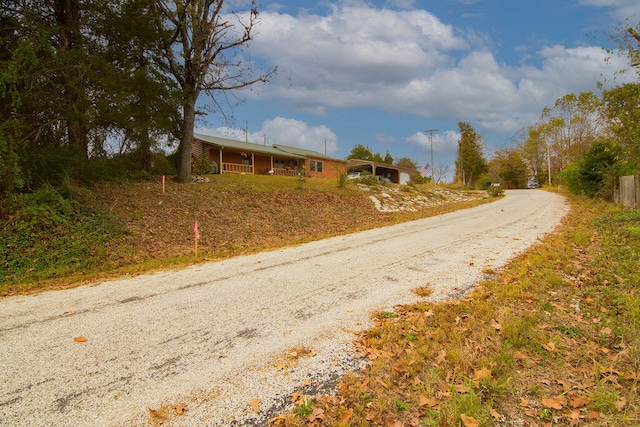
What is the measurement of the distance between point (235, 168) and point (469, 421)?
26488mm

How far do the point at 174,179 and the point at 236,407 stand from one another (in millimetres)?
15545

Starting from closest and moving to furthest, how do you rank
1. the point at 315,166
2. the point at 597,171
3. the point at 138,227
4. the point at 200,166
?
the point at 138,227, the point at 597,171, the point at 200,166, the point at 315,166

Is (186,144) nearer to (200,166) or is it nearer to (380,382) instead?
(200,166)

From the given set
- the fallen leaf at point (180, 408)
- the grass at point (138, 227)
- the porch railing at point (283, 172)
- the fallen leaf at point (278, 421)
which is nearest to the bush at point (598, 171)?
the grass at point (138, 227)

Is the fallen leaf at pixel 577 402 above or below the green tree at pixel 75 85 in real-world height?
below

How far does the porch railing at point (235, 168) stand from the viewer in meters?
26.2

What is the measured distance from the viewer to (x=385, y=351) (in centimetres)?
330

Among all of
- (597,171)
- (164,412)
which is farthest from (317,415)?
(597,171)

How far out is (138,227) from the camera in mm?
9836

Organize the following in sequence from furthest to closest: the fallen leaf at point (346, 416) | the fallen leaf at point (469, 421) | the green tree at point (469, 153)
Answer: the green tree at point (469, 153), the fallen leaf at point (346, 416), the fallen leaf at point (469, 421)

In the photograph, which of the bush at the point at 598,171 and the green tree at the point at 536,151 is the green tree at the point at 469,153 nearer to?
the green tree at the point at 536,151

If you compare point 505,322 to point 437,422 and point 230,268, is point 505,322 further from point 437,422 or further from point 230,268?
point 230,268

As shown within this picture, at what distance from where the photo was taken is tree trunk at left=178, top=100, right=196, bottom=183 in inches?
628

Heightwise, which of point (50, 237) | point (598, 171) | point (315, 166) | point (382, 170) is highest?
point (382, 170)
